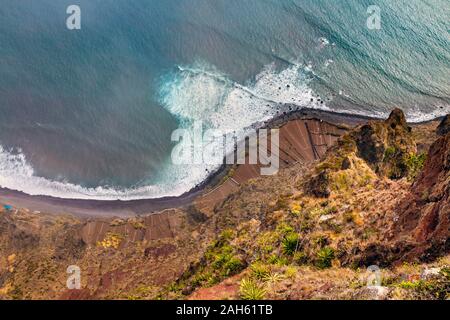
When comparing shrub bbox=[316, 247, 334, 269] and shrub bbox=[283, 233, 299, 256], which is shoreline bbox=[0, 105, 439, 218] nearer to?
shrub bbox=[283, 233, 299, 256]

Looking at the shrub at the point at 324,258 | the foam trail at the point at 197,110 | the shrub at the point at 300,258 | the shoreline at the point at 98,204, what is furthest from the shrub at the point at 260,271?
the foam trail at the point at 197,110

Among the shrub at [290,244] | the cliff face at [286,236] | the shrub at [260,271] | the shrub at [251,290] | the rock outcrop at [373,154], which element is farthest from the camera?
the rock outcrop at [373,154]

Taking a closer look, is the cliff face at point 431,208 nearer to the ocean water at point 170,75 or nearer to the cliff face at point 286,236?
the cliff face at point 286,236

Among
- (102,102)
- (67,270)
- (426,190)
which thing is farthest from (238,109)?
(426,190)

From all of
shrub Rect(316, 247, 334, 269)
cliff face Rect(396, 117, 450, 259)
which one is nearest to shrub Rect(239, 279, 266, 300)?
shrub Rect(316, 247, 334, 269)

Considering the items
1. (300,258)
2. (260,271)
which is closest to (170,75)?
(300,258)
